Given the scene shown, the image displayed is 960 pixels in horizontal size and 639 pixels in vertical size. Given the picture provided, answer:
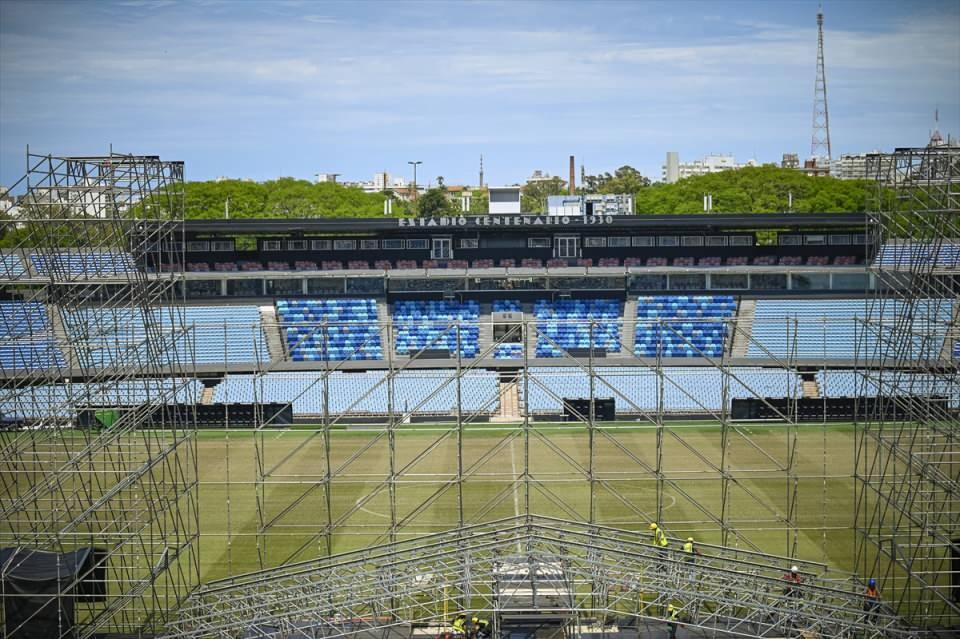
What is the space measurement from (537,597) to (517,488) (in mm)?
9622

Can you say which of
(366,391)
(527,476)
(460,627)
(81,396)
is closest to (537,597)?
(460,627)

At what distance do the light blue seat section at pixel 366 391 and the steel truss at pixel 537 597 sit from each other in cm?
1835

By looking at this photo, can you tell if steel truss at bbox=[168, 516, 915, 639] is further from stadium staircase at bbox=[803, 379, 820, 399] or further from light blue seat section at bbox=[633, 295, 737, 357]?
light blue seat section at bbox=[633, 295, 737, 357]

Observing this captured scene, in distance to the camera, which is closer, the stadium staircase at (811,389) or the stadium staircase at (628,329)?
the stadium staircase at (811,389)

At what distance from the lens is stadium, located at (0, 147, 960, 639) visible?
1855cm

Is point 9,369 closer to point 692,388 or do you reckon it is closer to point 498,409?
point 498,409

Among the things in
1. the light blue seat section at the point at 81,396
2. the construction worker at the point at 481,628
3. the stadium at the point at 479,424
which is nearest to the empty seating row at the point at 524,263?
the stadium at the point at 479,424

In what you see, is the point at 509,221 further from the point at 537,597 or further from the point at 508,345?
the point at 537,597

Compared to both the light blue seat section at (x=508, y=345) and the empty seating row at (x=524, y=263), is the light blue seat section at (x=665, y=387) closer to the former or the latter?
the light blue seat section at (x=508, y=345)

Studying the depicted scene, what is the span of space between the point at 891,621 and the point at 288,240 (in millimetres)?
37855

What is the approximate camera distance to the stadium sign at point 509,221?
46469 mm

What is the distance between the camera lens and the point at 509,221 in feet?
154

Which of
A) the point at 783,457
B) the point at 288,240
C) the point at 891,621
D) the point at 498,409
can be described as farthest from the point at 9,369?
the point at 891,621

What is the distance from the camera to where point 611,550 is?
17734 millimetres
